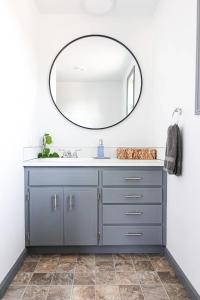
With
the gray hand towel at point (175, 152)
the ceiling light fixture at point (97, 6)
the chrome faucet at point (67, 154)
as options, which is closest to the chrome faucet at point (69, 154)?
the chrome faucet at point (67, 154)

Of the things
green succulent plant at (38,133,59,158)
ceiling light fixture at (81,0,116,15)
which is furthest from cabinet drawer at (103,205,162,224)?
ceiling light fixture at (81,0,116,15)

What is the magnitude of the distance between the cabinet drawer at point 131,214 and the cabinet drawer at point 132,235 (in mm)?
59

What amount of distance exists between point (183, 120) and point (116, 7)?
4.99 ft

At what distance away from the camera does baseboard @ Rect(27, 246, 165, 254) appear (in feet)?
7.84

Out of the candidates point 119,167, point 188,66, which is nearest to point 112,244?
point 119,167

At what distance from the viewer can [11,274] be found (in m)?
1.94

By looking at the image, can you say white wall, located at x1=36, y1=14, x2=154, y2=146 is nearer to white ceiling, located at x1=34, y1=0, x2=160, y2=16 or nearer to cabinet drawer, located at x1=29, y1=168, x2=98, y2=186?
white ceiling, located at x1=34, y1=0, x2=160, y2=16

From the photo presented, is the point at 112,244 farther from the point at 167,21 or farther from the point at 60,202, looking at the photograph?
the point at 167,21

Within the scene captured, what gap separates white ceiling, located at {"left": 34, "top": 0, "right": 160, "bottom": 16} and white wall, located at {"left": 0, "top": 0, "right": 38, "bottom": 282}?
0.23m

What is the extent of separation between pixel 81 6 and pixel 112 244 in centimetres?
235

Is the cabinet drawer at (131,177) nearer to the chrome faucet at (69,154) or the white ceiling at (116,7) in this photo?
the chrome faucet at (69,154)

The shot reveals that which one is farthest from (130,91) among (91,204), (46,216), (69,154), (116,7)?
(46,216)

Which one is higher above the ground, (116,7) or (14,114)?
(116,7)

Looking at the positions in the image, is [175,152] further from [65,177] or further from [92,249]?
[92,249]
